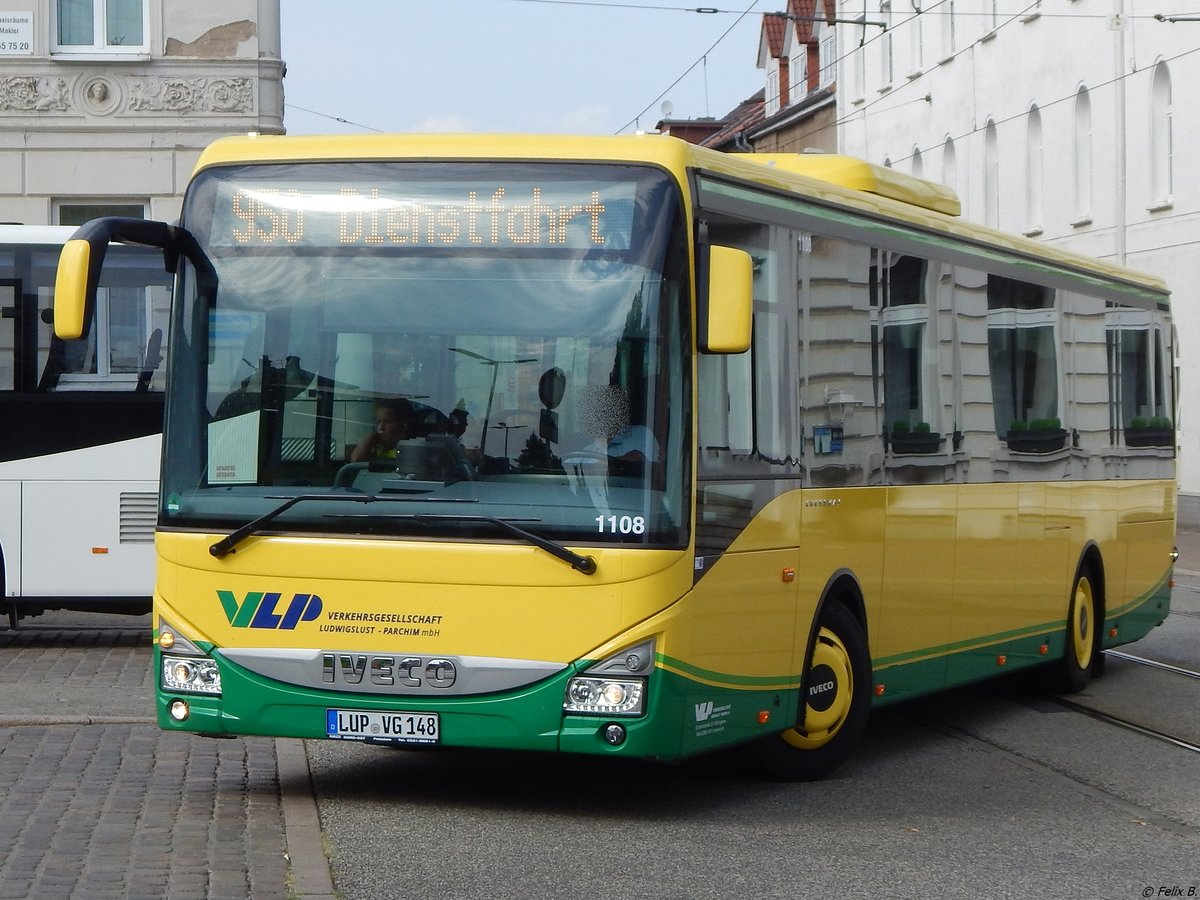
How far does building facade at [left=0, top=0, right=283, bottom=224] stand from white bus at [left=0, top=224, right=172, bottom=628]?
1134 cm

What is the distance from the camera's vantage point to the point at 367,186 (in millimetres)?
8688

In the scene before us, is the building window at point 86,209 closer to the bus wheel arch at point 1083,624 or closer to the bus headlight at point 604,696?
the bus wheel arch at point 1083,624

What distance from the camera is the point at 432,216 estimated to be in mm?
8578

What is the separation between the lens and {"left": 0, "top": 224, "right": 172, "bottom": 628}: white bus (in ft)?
52.7

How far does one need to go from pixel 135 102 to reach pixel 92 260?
2004 centimetres

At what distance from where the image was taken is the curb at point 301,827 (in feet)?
23.2

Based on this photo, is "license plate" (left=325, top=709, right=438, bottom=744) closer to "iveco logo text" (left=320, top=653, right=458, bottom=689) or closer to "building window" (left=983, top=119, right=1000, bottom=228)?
"iveco logo text" (left=320, top=653, right=458, bottom=689)

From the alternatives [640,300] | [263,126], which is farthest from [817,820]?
[263,126]

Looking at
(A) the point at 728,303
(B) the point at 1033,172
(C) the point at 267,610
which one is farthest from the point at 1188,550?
(C) the point at 267,610

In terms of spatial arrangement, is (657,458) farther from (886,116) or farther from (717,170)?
(886,116)

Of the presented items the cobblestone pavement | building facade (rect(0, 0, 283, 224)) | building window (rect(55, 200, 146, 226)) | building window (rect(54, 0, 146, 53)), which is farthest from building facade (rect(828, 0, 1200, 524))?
the cobblestone pavement

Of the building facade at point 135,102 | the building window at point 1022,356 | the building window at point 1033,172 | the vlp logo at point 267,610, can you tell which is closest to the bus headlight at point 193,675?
the vlp logo at point 267,610

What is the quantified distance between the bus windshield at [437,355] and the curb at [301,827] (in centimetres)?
118

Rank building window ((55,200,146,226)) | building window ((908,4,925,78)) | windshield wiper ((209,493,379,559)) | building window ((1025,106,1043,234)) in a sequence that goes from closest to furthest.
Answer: windshield wiper ((209,493,379,559))
building window ((55,200,146,226))
building window ((1025,106,1043,234))
building window ((908,4,925,78))
